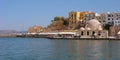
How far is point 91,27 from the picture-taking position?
91.5 meters

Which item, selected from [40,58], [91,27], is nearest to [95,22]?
[91,27]

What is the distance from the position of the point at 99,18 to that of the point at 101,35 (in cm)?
1624

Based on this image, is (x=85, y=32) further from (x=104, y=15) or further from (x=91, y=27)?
(x=104, y=15)

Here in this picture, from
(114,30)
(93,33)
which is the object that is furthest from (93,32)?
(114,30)

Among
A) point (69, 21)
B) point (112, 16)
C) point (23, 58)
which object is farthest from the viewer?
point (69, 21)

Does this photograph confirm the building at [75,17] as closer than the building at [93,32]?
No

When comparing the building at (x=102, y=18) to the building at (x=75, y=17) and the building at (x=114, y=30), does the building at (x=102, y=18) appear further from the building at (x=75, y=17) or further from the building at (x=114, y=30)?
the building at (x=75, y=17)

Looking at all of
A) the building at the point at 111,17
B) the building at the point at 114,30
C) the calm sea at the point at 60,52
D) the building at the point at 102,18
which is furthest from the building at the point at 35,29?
the calm sea at the point at 60,52

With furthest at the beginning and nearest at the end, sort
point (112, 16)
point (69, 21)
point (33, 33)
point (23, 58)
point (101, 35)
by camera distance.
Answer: point (33, 33), point (69, 21), point (112, 16), point (101, 35), point (23, 58)

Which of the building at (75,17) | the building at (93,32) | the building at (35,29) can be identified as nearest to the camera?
the building at (93,32)

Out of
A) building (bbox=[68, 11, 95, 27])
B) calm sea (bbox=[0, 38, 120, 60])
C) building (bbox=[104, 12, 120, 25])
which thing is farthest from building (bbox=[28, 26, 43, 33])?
calm sea (bbox=[0, 38, 120, 60])

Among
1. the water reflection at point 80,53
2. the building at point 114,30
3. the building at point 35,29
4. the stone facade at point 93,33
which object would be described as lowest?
the water reflection at point 80,53

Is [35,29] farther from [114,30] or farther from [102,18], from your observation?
[114,30]

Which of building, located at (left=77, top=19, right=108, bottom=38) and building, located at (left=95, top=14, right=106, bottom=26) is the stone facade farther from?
building, located at (left=95, top=14, right=106, bottom=26)
